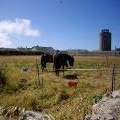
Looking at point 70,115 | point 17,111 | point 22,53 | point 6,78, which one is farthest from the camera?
point 22,53

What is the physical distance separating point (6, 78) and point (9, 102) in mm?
4205

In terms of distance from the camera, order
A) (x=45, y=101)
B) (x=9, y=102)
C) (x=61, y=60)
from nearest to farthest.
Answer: (x=9, y=102)
(x=45, y=101)
(x=61, y=60)

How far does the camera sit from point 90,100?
7.68 meters

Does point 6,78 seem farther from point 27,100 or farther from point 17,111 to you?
point 17,111

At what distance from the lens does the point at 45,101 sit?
10.4 m

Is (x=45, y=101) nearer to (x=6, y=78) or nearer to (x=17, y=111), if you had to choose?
(x=17, y=111)

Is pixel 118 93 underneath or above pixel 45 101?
above

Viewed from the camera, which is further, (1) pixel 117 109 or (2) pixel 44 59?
(2) pixel 44 59

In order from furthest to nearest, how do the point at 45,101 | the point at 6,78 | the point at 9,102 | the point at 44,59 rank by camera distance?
the point at 44,59 → the point at 6,78 → the point at 45,101 → the point at 9,102

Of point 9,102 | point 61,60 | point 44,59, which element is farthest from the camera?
point 44,59

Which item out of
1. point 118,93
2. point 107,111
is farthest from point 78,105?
point 107,111

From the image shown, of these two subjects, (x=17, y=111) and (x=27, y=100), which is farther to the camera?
(x=27, y=100)

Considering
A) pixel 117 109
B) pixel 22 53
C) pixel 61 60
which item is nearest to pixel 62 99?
pixel 117 109

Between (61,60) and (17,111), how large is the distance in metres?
12.1
